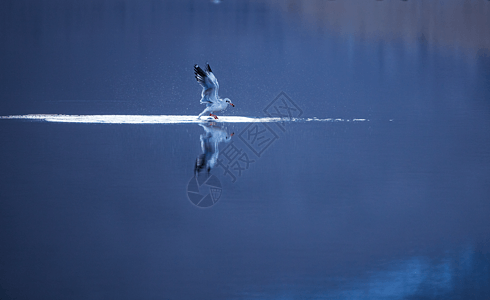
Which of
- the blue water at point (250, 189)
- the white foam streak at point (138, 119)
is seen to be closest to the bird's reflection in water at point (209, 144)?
the blue water at point (250, 189)

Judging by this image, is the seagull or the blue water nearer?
the blue water

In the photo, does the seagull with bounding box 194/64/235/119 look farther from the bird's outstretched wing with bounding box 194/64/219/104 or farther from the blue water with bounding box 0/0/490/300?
the blue water with bounding box 0/0/490/300

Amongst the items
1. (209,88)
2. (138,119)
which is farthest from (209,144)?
(138,119)

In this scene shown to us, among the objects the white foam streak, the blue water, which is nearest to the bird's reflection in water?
the blue water

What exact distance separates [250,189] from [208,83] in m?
3.97

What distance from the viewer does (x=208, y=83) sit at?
9.56m

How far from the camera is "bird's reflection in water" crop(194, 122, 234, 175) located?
6.67 meters

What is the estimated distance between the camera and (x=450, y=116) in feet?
35.5

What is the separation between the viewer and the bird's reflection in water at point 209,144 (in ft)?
21.9

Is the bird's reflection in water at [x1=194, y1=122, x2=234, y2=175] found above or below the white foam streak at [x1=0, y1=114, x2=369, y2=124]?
below

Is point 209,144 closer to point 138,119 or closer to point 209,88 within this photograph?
point 209,88

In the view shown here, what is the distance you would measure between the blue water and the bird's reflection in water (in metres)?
0.09

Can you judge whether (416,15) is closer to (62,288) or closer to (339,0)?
(339,0)

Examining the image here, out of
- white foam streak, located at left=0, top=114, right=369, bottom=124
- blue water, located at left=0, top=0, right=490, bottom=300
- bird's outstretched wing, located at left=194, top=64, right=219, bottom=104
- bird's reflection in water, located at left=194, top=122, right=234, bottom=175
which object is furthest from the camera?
white foam streak, located at left=0, top=114, right=369, bottom=124
